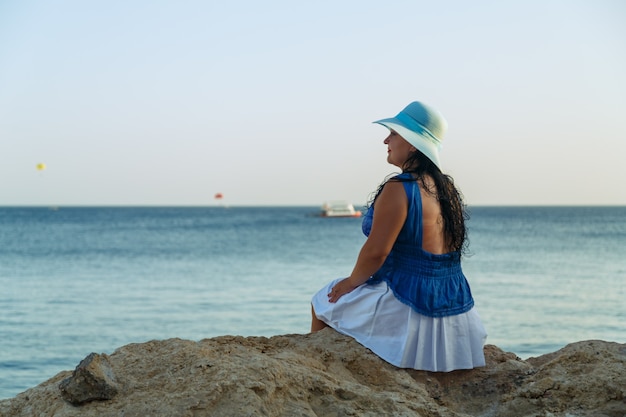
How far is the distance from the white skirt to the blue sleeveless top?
0.05 metres

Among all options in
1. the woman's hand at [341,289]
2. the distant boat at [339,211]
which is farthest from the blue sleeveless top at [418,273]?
the distant boat at [339,211]

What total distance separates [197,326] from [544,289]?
897cm

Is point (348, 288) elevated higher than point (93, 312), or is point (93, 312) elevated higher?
point (348, 288)

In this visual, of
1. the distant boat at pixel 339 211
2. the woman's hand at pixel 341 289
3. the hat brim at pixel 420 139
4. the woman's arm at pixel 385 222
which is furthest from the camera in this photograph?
the distant boat at pixel 339 211

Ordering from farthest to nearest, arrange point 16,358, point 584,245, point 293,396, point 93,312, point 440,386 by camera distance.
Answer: point 584,245 → point 93,312 → point 16,358 → point 440,386 → point 293,396

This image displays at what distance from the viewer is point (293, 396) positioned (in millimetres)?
2967

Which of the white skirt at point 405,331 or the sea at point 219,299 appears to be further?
the sea at point 219,299

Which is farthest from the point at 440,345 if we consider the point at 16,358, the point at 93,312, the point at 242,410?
the point at 93,312

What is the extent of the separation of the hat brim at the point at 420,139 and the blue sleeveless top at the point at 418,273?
18 centimetres

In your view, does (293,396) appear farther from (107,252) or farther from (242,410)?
(107,252)

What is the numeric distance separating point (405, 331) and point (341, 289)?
451 millimetres

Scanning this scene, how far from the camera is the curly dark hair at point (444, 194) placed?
3901mm

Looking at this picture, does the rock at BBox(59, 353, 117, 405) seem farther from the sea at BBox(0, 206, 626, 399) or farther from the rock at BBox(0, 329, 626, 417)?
the sea at BBox(0, 206, 626, 399)

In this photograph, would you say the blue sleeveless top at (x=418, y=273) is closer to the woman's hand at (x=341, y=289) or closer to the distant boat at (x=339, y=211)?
the woman's hand at (x=341, y=289)
